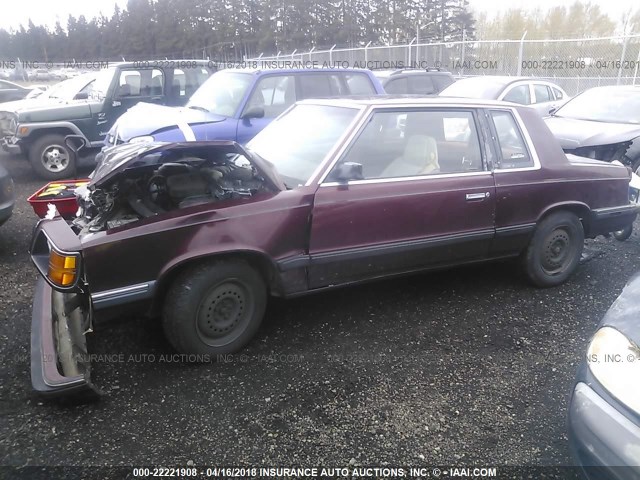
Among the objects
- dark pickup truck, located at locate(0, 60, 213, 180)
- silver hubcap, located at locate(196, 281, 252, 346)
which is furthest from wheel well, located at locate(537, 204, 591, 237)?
dark pickup truck, located at locate(0, 60, 213, 180)

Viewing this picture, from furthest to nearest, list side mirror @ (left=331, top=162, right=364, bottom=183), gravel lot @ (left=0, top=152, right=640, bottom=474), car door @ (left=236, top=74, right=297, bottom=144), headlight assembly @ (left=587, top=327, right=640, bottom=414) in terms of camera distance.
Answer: car door @ (left=236, top=74, right=297, bottom=144), side mirror @ (left=331, top=162, right=364, bottom=183), gravel lot @ (left=0, top=152, right=640, bottom=474), headlight assembly @ (left=587, top=327, right=640, bottom=414)

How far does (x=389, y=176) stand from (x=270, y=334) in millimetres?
1434

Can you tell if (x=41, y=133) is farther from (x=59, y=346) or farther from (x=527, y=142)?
(x=527, y=142)

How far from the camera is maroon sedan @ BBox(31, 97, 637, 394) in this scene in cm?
277

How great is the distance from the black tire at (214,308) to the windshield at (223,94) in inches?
155

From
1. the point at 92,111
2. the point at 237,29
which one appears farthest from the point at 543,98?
the point at 237,29

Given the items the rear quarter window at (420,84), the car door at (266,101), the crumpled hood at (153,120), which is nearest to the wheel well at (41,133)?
the crumpled hood at (153,120)

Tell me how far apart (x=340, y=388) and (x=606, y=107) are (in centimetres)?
743

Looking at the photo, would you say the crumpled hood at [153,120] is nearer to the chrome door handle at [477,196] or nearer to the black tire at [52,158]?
the black tire at [52,158]

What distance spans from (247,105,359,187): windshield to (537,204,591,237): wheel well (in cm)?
192

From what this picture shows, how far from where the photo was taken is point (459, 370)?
308 cm

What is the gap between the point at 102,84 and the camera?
8.95 m

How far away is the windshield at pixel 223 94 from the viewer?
21.7 ft

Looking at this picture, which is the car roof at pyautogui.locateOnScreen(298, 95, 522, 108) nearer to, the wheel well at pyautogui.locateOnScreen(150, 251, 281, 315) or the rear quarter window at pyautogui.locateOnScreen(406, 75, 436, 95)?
the wheel well at pyautogui.locateOnScreen(150, 251, 281, 315)
